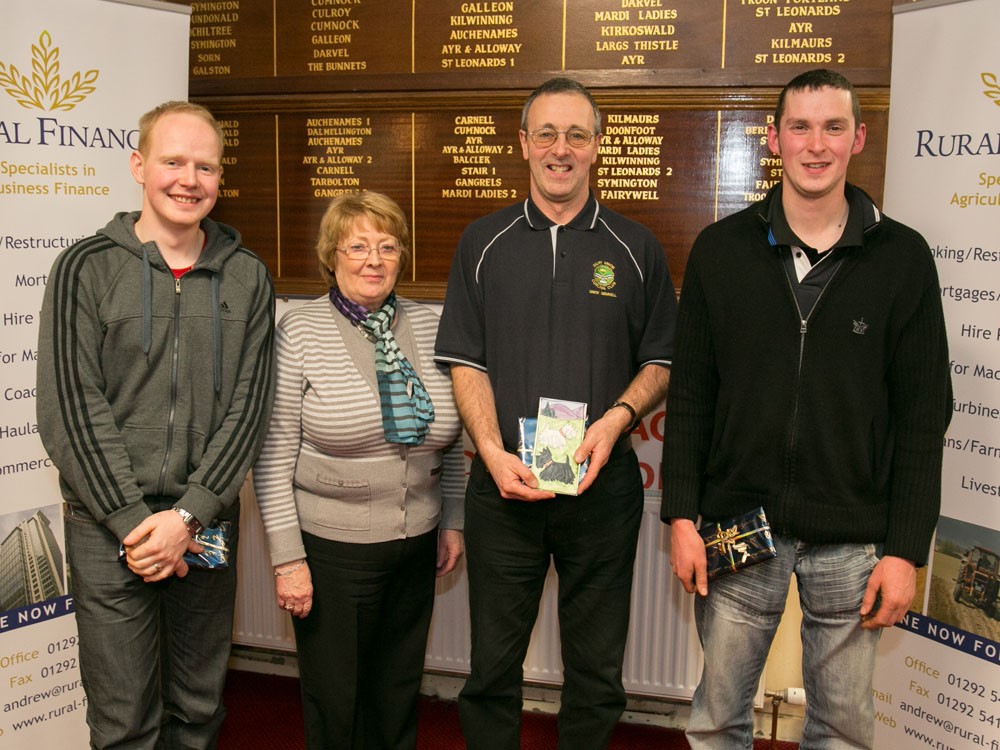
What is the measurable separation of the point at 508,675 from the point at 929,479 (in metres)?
1.18

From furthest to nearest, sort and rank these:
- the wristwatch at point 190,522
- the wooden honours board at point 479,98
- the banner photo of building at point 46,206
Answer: the wooden honours board at point 479,98, the banner photo of building at point 46,206, the wristwatch at point 190,522

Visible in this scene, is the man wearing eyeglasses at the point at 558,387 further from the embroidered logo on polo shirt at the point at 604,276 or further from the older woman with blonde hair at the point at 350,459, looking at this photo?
the older woman with blonde hair at the point at 350,459

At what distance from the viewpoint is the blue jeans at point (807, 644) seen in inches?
77.0

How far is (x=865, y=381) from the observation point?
6.18 feet

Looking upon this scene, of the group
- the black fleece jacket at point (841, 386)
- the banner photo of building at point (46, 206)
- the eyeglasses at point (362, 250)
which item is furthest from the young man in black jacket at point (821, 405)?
the banner photo of building at point (46, 206)

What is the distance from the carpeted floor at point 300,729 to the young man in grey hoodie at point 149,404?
104 cm

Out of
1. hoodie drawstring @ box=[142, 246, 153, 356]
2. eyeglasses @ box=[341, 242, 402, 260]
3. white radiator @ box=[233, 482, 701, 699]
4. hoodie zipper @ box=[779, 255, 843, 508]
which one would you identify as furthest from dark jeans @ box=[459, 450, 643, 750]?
hoodie drawstring @ box=[142, 246, 153, 356]

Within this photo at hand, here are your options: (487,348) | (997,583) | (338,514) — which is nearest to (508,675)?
(338,514)

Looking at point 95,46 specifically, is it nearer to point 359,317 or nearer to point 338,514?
point 359,317

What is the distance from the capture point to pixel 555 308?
2.22m

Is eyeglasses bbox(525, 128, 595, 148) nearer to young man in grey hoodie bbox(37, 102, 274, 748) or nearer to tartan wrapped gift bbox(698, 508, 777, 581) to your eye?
young man in grey hoodie bbox(37, 102, 274, 748)

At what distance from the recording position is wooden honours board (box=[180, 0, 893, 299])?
282 centimetres

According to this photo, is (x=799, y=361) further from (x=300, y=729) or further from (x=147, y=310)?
(x=300, y=729)

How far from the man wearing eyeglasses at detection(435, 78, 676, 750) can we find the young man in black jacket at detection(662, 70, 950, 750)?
0.81 ft
